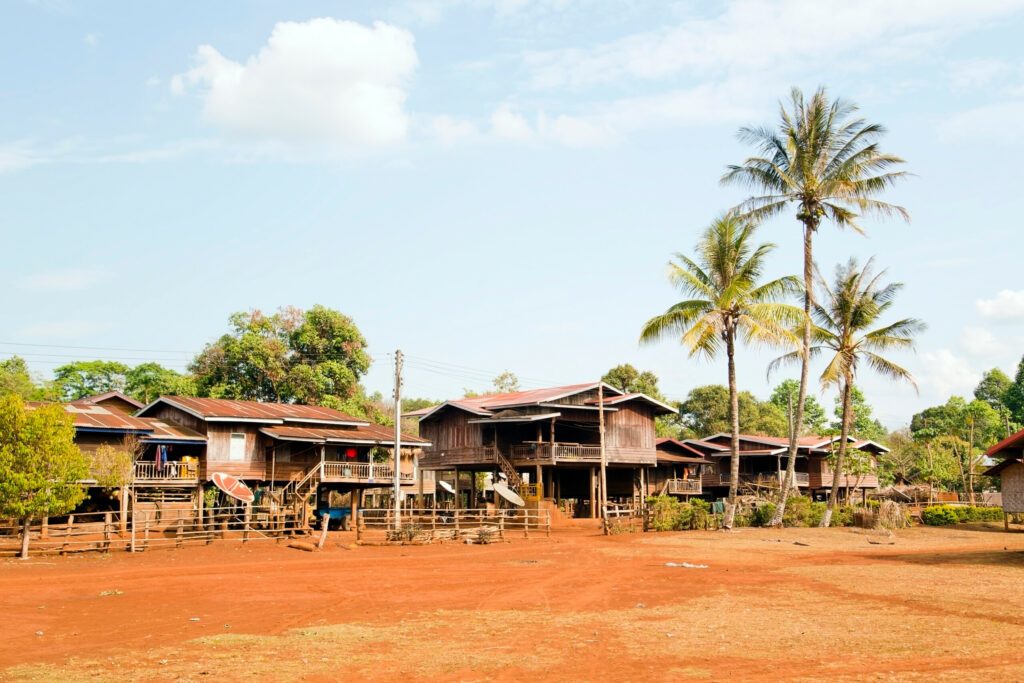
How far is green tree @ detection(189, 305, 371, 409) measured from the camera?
61.5m

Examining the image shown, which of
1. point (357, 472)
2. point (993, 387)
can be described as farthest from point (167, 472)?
point (993, 387)

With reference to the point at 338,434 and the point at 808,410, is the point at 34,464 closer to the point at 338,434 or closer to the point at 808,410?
the point at 338,434

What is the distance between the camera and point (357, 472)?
42.7 metres

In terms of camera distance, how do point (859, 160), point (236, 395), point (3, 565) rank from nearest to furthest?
point (3, 565)
point (859, 160)
point (236, 395)

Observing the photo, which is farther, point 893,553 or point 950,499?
point 950,499

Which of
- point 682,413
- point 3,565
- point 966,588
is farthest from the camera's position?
point 682,413

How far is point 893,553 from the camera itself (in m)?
29.9

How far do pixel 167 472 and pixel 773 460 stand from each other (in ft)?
133

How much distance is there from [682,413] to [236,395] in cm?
4453

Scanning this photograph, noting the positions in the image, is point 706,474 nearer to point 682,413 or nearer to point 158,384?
point 682,413

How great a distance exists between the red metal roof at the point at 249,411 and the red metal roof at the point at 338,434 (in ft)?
1.54

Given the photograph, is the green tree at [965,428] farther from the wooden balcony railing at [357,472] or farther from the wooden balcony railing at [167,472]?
the wooden balcony railing at [167,472]

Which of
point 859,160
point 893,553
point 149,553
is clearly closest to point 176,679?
point 149,553

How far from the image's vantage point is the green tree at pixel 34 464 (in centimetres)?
2747
